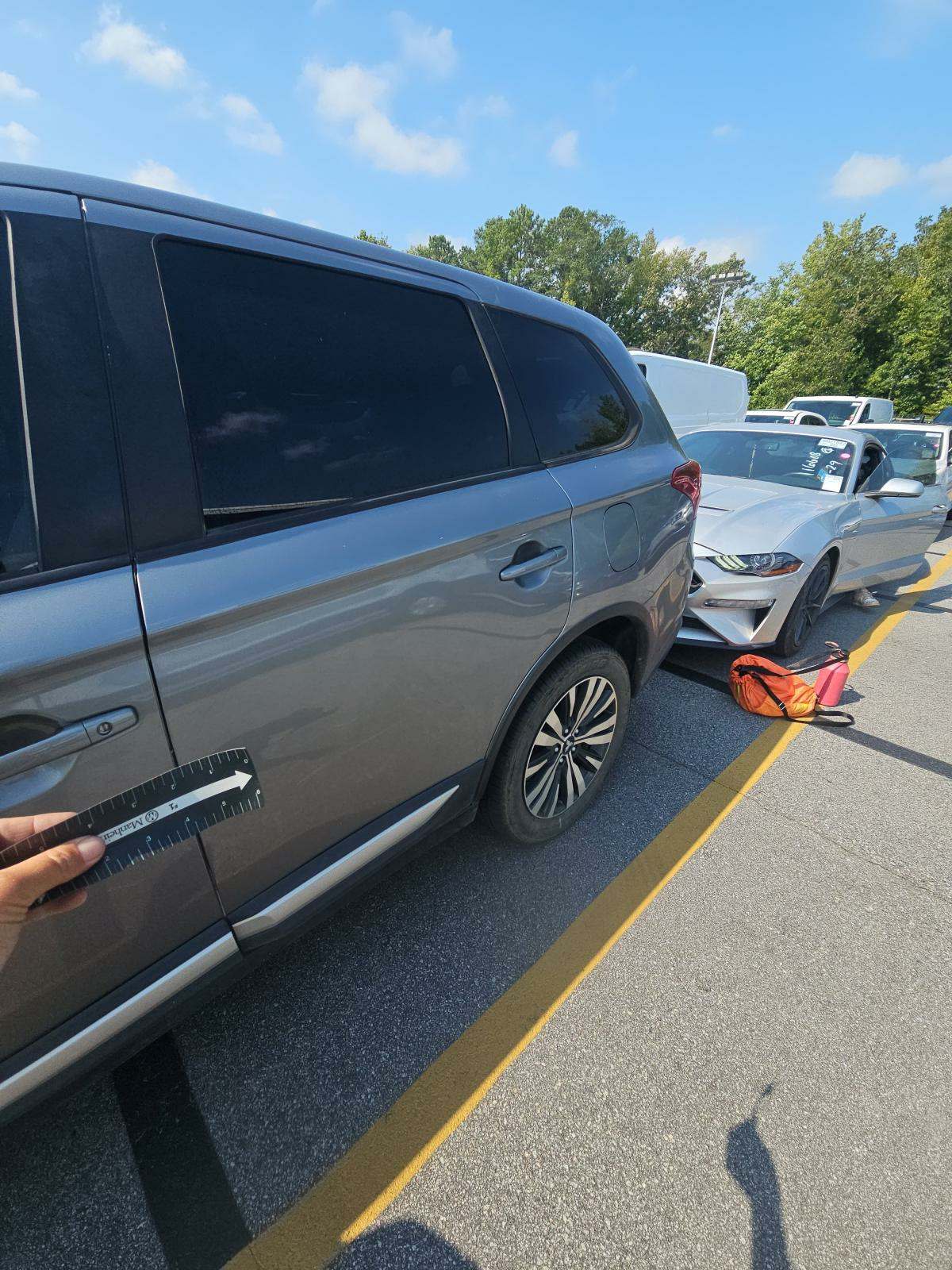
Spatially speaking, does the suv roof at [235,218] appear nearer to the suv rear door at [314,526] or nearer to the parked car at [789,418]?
the suv rear door at [314,526]

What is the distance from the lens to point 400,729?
1449mm

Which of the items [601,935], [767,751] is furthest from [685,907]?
[767,751]

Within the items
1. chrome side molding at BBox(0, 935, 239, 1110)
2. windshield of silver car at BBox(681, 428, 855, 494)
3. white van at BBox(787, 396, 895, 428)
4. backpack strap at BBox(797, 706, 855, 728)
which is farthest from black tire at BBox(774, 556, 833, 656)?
white van at BBox(787, 396, 895, 428)

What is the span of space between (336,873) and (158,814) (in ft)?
1.73

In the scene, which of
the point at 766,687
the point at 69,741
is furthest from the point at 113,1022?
the point at 766,687

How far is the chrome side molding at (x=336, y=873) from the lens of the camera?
50.6 inches

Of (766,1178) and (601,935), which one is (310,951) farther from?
(766,1178)

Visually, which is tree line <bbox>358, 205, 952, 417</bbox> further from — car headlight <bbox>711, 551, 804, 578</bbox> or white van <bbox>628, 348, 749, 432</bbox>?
car headlight <bbox>711, 551, 804, 578</bbox>

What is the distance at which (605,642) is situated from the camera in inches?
89.4

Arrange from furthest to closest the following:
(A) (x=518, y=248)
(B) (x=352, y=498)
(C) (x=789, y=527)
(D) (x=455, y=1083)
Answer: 1. (A) (x=518, y=248)
2. (C) (x=789, y=527)
3. (D) (x=455, y=1083)
4. (B) (x=352, y=498)

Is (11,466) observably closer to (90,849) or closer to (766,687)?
(90,849)

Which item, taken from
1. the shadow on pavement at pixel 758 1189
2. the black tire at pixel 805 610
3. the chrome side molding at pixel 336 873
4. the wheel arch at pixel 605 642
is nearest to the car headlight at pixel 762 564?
the black tire at pixel 805 610

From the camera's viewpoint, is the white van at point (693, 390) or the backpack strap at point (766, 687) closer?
the backpack strap at point (766, 687)

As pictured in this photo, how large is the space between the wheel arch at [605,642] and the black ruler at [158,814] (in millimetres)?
830
